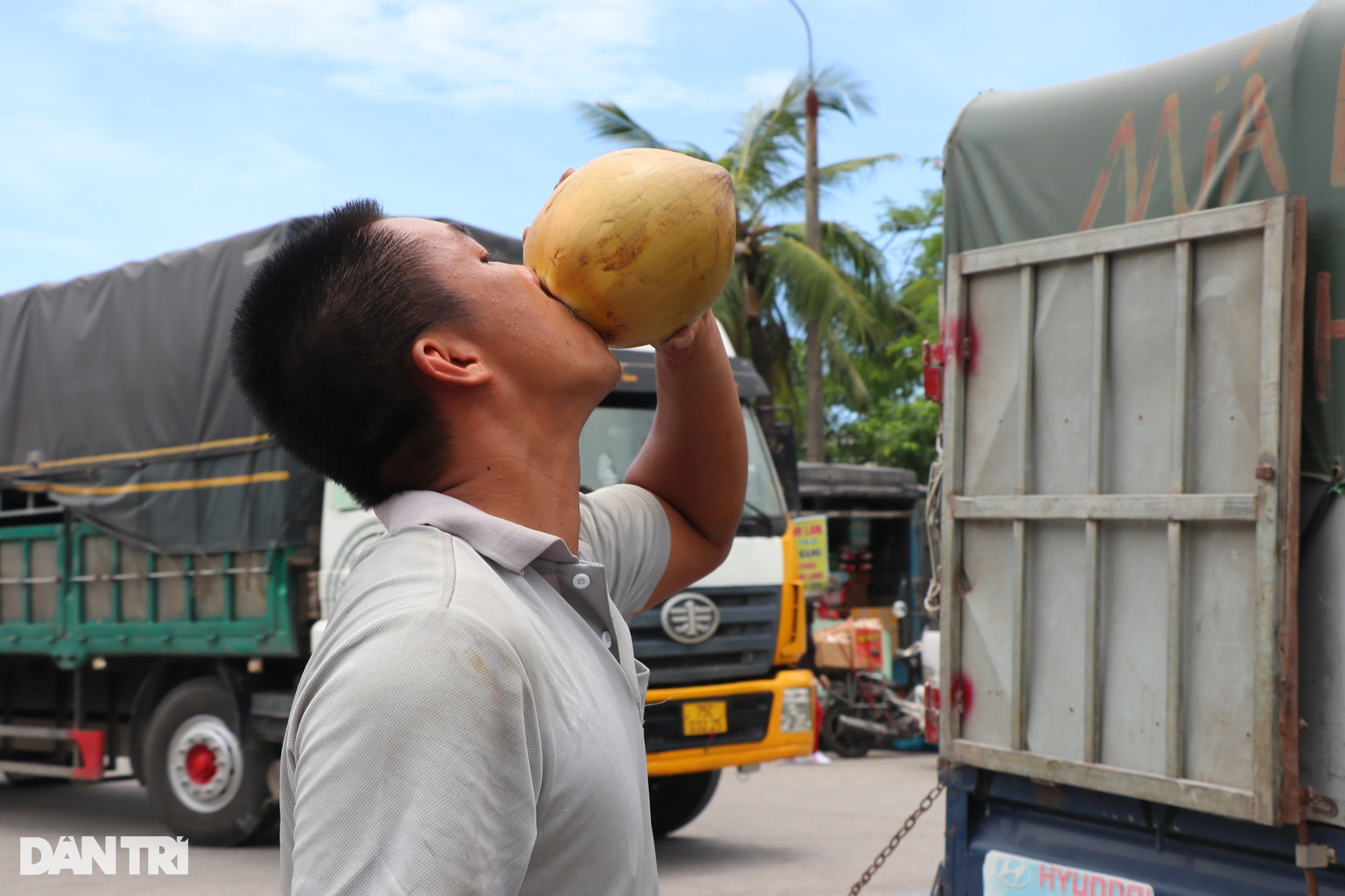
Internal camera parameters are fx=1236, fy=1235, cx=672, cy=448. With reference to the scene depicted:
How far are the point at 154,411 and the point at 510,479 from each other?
7.08m

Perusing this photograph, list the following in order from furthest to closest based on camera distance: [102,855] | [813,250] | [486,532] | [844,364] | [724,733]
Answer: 1. [844,364]
2. [813,250]
3. [102,855]
4. [724,733]
5. [486,532]

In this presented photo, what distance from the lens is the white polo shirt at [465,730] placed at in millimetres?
1063

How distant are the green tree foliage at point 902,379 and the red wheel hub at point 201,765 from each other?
14.6 m

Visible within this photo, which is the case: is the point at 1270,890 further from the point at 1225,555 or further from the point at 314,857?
the point at 314,857

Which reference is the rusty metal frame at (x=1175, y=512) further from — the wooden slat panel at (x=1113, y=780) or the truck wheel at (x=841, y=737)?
the truck wheel at (x=841, y=737)

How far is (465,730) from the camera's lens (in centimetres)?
110

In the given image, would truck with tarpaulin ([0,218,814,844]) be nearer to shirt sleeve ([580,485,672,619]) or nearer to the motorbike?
the motorbike

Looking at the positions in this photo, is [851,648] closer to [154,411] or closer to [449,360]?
[154,411]

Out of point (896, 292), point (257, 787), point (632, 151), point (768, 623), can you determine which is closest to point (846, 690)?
point (768, 623)

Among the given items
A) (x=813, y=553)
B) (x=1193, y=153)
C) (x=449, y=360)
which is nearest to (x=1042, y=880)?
(x=1193, y=153)

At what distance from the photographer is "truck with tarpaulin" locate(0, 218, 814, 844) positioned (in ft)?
22.6

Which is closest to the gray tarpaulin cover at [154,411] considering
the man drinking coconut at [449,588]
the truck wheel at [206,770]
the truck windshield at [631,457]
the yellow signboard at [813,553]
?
the truck wheel at [206,770]

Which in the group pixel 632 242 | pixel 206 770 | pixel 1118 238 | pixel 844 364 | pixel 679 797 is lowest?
pixel 679 797

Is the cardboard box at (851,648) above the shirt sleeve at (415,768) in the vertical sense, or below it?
below
